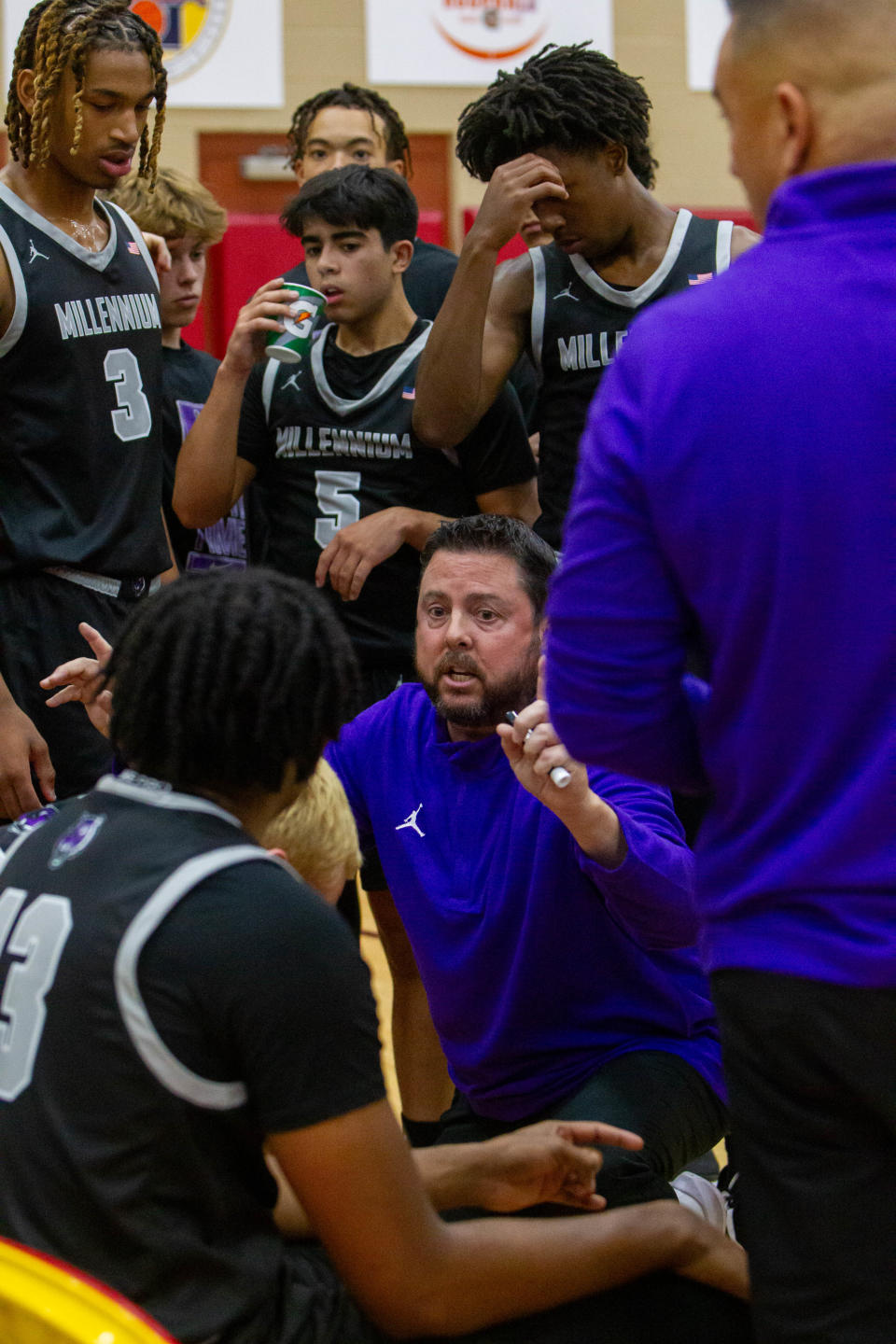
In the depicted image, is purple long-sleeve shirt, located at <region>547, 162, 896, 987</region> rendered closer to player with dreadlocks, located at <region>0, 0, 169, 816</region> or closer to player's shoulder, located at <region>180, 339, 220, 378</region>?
player with dreadlocks, located at <region>0, 0, 169, 816</region>

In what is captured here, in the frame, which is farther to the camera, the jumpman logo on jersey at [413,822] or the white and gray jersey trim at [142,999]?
the jumpman logo on jersey at [413,822]

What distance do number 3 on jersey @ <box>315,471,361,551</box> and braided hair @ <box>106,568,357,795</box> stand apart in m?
1.54

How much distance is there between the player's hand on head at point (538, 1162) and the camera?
4.85 ft

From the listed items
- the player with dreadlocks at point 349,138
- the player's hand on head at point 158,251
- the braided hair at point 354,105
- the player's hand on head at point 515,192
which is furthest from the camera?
the braided hair at point 354,105

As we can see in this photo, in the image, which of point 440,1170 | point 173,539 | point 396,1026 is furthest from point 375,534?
point 440,1170

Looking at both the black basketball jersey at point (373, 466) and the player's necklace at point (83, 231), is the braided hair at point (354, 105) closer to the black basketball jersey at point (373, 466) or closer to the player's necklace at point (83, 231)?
the black basketball jersey at point (373, 466)

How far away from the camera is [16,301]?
8.09ft

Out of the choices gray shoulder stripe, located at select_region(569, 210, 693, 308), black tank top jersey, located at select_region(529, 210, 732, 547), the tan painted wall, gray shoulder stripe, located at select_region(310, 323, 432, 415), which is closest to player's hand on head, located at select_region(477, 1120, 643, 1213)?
black tank top jersey, located at select_region(529, 210, 732, 547)

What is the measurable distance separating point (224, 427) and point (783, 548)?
6.18ft

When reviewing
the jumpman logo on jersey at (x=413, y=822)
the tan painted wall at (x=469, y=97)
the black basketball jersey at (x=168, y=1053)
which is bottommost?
the jumpman logo on jersey at (x=413, y=822)

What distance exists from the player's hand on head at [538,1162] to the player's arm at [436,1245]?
47mm

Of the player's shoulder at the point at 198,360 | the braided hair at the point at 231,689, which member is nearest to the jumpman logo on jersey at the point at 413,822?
the braided hair at the point at 231,689

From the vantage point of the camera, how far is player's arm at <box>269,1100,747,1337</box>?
3.96 feet

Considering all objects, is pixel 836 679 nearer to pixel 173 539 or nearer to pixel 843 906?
pixel 843 906
